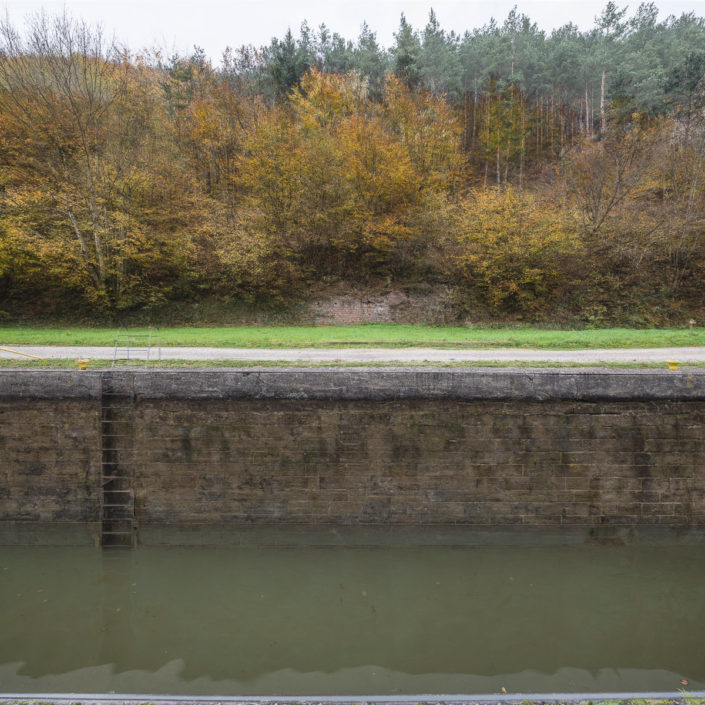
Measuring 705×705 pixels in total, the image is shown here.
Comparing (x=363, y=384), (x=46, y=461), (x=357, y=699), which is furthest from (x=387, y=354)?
(x=357, y=699)

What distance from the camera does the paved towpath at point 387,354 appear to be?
10.3 metres

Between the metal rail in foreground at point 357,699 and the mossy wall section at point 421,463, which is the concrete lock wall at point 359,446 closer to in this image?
the mossy wall section at point 421,463

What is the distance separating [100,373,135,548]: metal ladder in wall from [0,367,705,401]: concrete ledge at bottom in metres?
0.07

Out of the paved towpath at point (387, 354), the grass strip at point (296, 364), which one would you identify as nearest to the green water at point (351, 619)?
the grass strip at point (296, 364)

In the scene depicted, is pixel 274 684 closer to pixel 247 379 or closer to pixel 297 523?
pixel 297 523

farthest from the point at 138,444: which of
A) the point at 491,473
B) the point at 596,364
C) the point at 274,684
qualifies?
the point at 596,364

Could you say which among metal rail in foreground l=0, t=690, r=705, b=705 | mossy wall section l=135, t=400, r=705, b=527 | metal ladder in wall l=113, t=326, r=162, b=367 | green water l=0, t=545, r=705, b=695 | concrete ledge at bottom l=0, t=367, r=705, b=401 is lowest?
green water l=0, t=545, r=705, b=695

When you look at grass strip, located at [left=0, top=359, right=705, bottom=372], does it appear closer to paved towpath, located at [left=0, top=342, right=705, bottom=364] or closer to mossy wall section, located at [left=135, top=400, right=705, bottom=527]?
paved towpath, located at [left=0, top=342, right=705, bottom=364]

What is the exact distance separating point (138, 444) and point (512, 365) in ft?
23.9

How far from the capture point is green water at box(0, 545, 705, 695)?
5.22 m

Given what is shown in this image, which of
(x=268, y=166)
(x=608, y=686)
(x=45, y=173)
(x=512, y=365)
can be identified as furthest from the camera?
(x=268, y=166)

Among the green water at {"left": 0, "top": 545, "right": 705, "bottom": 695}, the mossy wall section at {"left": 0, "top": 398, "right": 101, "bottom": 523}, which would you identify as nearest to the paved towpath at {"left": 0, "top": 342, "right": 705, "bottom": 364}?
the mossy wall section at {"left": 0, "top": 398, "right": 101, "bottom": 523}

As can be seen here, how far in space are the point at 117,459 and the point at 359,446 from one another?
4171 millimetres

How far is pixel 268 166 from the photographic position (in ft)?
71.2
